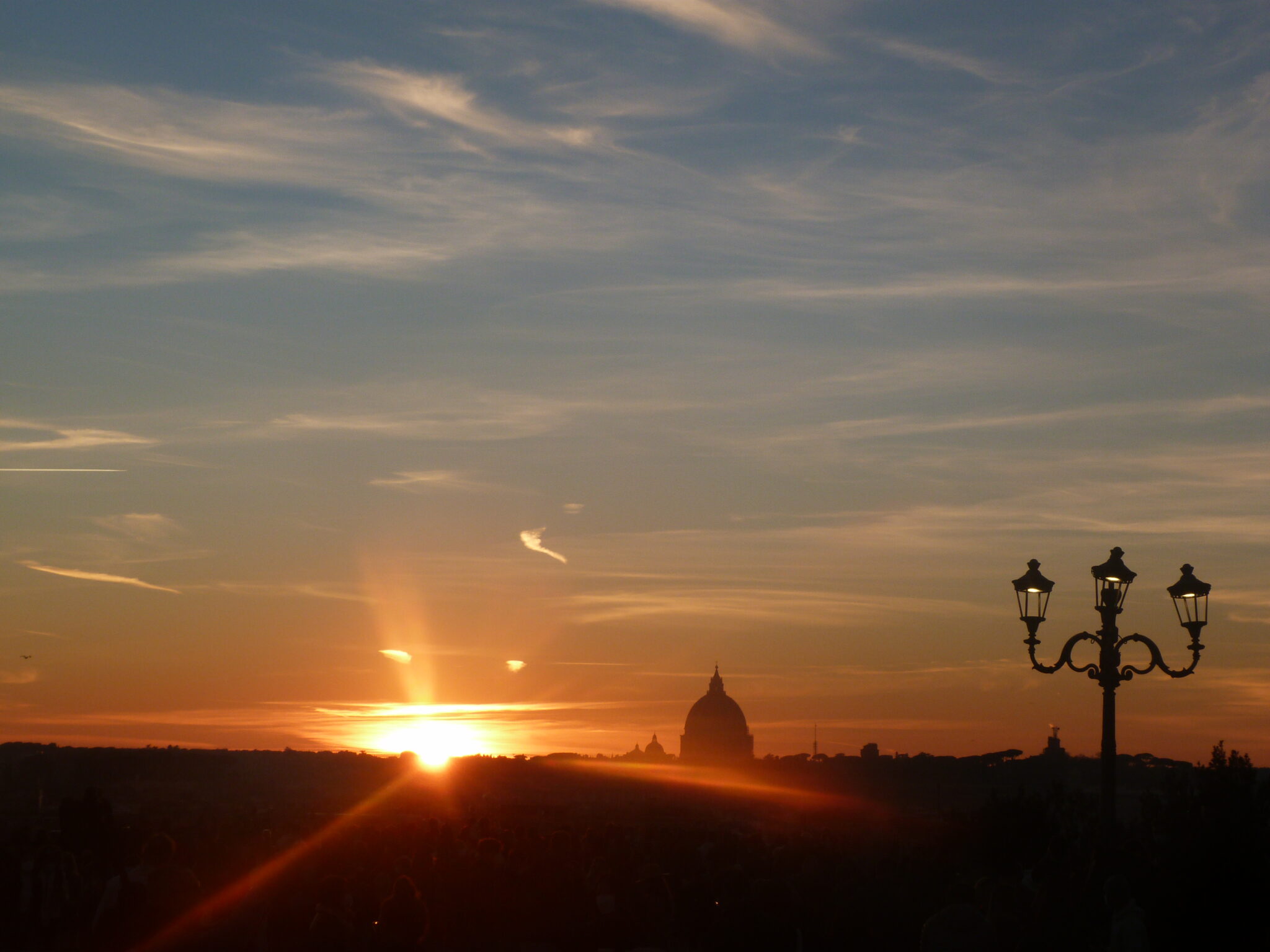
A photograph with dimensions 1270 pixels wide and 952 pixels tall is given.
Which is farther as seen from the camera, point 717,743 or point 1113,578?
point 717,743

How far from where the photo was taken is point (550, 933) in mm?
16750

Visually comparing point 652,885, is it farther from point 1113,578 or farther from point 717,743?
point 717,743

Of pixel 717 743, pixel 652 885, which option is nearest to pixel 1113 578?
pixel 652 885

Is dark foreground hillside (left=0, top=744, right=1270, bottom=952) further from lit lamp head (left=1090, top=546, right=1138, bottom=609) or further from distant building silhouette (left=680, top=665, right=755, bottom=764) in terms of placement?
distant building silhouette (left=680, top=665, right=755, bottom=764)

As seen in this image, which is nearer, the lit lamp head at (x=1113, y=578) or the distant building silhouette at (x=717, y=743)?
the lit lamp head at (x=1113, y=578)

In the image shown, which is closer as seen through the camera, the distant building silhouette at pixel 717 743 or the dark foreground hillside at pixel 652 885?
the dark foreground hillside at pixel 652 885

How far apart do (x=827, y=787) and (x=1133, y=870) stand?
470 feet

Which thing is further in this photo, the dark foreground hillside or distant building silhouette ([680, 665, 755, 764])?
distant building silhouette ([680, 665, 755, 764])

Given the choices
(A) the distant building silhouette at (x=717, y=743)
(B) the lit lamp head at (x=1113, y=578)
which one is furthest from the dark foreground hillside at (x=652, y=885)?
(A) the distant building silhouette at (x=717, y=743)

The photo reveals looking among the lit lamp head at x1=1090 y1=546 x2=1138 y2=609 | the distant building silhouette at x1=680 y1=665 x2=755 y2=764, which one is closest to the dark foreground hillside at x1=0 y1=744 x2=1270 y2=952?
the lit lamp head at x1=1090 y1=546 x2=1138 y2=609

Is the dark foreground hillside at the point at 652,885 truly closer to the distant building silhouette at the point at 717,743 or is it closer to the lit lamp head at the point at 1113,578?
the lit lamp head at the point at 1113,578

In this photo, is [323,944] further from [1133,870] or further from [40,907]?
[40,907]

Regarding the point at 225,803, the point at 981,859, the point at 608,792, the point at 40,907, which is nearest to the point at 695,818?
the point at 225,803

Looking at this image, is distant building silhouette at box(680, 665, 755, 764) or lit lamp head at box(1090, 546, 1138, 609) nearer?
lit lamp head at box(1090, 546, 1138, 609)
